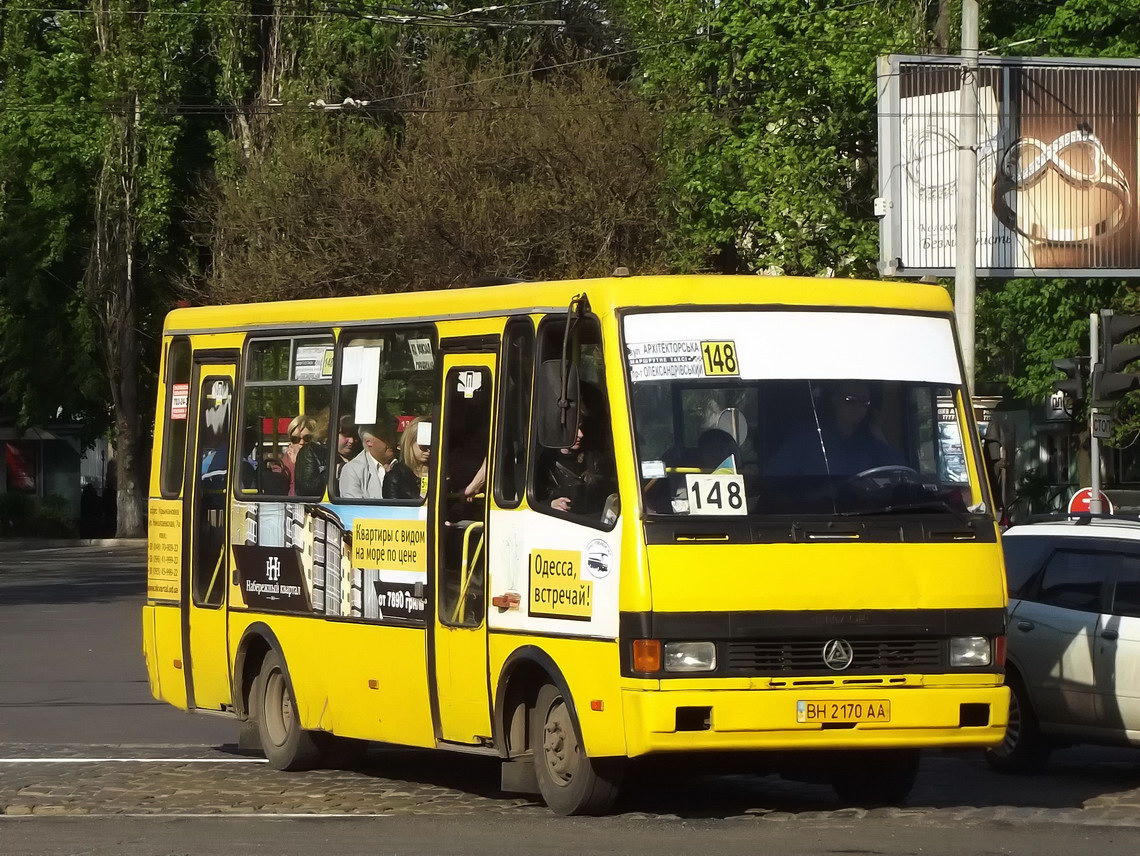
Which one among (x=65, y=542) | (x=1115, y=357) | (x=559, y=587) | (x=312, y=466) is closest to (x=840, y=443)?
(x=559, y=587)

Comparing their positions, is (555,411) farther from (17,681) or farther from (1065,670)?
(17,681)

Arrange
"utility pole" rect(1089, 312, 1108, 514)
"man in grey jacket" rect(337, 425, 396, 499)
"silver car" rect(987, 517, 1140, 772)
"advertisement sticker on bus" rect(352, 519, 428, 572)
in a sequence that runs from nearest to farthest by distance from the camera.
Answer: "advertisement sticker on bus" rect(352, 519, 428, 572) → "man in grey jacket" rect(337, 425, 396, 499) → "silver car" rect(987, 517, 1140, 772) → "utility pole" rect(1089, 312, 1108, 514)

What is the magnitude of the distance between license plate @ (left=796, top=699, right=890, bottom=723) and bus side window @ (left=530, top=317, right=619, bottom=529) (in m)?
1.19

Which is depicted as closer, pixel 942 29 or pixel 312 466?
pixel 312 466

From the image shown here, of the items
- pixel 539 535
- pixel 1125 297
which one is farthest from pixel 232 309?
pixel 1125 297

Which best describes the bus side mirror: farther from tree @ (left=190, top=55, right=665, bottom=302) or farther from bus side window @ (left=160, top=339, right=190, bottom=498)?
tree @ (left=190, top=55, right=665, bottom=302)

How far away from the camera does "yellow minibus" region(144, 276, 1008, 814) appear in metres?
9.46

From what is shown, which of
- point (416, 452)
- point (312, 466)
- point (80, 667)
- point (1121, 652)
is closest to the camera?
point (416, 452)

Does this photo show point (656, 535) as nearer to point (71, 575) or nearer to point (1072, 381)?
point (1072, 381)

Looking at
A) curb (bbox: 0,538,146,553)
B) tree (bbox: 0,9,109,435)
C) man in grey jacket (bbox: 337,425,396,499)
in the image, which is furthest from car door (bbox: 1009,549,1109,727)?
tree (bbox: 0,9,109,435)

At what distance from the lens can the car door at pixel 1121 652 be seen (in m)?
11.9

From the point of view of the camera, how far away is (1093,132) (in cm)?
2850

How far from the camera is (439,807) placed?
10.7m

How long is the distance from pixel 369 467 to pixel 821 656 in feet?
10.3
